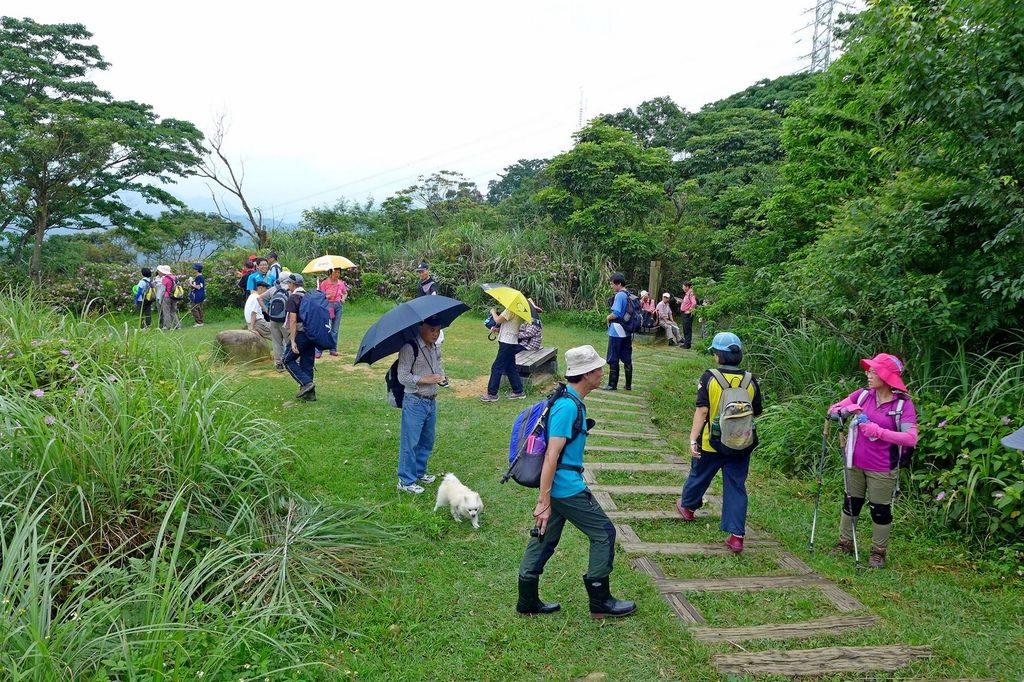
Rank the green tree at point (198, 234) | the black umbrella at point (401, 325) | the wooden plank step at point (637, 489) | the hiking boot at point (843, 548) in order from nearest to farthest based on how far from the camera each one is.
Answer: the hiking boot at point (843, 548) → the black umbrella at point (401, 325) → the wooden plank step at point (637, 489) → the green tree at point (198, 234)

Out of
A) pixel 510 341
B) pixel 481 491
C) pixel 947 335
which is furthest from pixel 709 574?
pixel 510 341

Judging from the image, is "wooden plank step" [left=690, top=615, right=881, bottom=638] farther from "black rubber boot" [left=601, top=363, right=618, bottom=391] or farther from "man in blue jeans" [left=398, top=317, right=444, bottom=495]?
"black rubber boot" [left=601, top=363, right=618, bottom=391]

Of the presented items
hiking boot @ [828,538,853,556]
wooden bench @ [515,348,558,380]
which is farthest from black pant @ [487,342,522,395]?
hiking boot @ [828,538,853,556]

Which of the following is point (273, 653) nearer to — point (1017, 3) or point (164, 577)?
point (164, 577)

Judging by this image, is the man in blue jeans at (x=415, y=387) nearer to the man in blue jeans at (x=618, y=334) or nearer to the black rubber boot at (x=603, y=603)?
the black rubber boot at (x=603, y=603)

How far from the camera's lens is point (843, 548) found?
4633 millimetres

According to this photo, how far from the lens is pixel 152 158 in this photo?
19906mm

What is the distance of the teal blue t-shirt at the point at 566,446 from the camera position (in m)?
3.39

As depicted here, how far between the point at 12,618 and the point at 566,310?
606 inches

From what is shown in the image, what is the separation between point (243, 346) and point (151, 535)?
6.78 meters

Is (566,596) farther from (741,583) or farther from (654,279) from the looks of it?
(654,279)

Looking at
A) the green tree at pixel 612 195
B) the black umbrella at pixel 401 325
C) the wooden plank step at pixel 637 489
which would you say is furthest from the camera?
the green tree at pixel 612 195

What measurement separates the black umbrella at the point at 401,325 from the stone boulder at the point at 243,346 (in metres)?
5.45

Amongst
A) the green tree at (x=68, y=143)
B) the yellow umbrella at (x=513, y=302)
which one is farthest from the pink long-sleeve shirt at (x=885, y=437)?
the green tree at (x=68, y=143)
